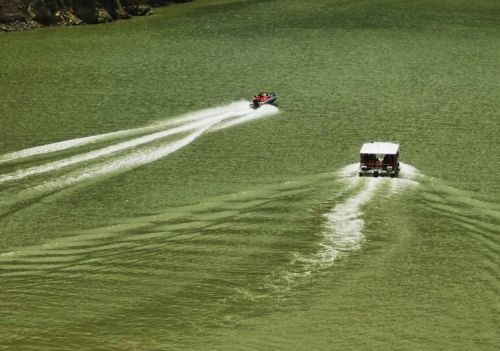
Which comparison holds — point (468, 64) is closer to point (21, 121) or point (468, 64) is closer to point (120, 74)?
point (120, 74)

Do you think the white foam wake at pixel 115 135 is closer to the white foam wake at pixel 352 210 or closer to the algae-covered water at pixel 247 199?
the algae-covered water at pixel 247 199

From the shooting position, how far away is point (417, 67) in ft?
233

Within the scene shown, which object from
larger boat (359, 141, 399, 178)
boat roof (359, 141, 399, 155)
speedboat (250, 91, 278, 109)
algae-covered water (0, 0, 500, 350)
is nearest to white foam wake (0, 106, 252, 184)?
algae-covered water (0, 0, 500, 350)

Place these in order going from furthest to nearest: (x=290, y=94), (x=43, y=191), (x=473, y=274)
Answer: (x=290, y=94)
(x=43, y=191)
(x=473, y=274)

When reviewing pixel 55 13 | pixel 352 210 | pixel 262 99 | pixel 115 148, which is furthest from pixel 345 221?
pixel 55 13

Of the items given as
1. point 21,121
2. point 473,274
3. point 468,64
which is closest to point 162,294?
point 473,274

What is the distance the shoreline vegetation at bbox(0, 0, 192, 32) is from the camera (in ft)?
290

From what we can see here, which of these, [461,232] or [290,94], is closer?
[461,232]

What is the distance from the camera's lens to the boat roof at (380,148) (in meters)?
A: 47.2


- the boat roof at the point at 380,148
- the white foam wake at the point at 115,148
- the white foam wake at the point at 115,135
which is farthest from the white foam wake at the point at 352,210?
the white foam wake at the point at 115,135

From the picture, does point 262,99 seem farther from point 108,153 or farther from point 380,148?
point 380,148

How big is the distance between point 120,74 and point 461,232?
36.7m

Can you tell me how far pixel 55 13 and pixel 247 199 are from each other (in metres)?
53.2

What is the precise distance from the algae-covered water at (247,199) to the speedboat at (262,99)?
0.96 meters
